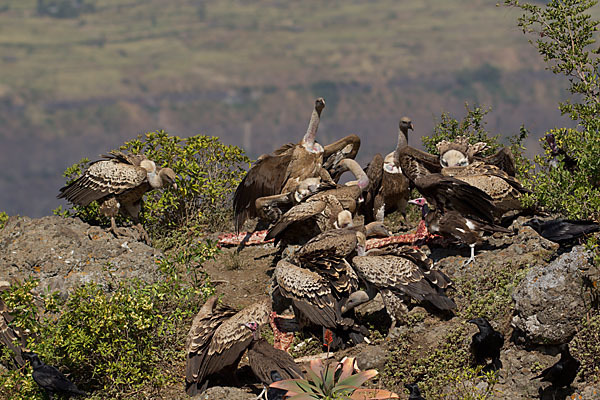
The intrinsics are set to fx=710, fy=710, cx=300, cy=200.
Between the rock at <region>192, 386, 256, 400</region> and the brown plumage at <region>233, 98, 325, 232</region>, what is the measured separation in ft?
17.6

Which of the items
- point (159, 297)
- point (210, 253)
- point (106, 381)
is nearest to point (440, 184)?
point (210, 253)

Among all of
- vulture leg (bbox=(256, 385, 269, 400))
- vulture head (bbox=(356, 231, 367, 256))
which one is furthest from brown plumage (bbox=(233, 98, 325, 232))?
vulture leg (bbox=(256, 385, 269, 400))

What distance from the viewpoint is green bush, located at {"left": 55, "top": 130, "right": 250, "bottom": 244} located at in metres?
13.0

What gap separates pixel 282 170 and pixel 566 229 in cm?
585

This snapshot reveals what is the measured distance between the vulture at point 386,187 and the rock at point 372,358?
4386 mm

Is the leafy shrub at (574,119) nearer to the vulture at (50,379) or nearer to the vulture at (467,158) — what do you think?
the vulture at (467,158)

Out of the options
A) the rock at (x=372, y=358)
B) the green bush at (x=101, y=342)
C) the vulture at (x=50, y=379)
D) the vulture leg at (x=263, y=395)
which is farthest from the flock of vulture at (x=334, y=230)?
the rock at (x=372, y=358)

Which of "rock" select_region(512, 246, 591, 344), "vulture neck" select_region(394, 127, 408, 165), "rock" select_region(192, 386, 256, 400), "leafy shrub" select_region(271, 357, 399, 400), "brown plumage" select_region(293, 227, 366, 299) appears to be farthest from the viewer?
"vulture neck" select_region(394, 127, 408, 165)

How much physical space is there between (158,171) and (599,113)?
266 inches

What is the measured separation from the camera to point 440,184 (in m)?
10.3

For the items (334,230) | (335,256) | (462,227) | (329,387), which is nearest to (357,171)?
(334,230)

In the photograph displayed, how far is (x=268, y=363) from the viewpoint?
25.8ft

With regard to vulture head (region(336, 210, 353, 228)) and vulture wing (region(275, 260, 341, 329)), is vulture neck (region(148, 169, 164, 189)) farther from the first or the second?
vulture wing (region(275, 260, 341, 329))

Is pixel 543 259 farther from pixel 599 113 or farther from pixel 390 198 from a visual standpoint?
pixel 390 198
